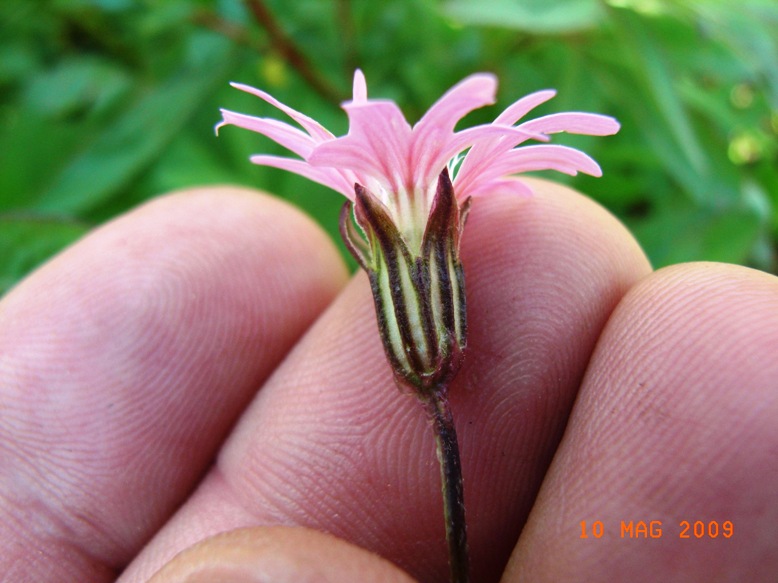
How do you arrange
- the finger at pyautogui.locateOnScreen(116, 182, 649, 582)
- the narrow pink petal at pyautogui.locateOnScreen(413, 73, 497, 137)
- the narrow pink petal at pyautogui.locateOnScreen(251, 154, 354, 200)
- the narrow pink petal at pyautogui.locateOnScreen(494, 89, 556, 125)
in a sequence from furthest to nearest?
the finger at pyautogui.locateOnScreen(116, 182, 649, 582) → the narrow pink petal at pyautogui.locateOnScreen(251, 154, 354, 200) → the narrow pink petal at pyautogui.locateOnScreen(494, 89, 556, 125) → the narrow pink petal at pyautogui.locateOnScreen(413, 73, 497, 137)

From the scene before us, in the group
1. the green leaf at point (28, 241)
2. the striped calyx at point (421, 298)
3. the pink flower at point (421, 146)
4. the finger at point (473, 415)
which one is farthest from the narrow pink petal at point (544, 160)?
the green leaf at point (28, 241)

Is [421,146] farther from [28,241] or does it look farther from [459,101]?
[28,241]

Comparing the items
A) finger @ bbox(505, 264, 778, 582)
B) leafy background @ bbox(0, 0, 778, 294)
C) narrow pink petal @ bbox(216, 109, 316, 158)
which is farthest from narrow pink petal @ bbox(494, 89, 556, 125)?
leafy background @ bbox(0, 0, 778, 294)

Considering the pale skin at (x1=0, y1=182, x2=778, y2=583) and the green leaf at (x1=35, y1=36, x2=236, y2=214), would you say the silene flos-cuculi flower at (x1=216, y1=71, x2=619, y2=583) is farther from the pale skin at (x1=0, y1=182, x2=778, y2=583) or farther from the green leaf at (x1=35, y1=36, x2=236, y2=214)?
the green leaf at (x1=35, y1=36, x2=236, y2=214)

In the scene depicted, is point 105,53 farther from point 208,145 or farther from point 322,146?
point 322,146

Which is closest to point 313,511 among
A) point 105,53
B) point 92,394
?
point 92,394

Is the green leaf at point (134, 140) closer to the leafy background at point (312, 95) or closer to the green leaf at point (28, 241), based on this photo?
the leafy background at point (312, 95)

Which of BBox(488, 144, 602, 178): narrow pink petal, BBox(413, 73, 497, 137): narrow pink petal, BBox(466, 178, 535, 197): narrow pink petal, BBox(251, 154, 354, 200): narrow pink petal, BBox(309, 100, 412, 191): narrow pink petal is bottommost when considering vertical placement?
BBox(466, 178, 535, 197): narrow pink petal

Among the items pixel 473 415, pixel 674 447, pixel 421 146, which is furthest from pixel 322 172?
pixel 674 447
